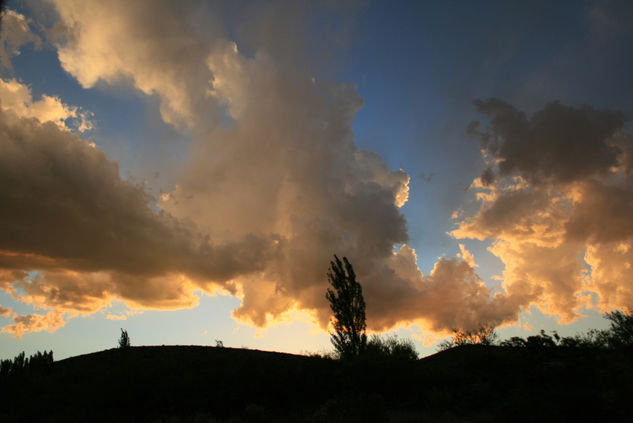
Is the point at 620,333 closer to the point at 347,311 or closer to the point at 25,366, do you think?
the point at 347,311

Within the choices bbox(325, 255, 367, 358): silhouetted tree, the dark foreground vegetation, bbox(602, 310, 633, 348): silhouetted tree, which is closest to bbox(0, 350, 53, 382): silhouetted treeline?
the dark foreground vegetation

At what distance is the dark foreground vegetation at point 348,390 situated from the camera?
13.3 meters

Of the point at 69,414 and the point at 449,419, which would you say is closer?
the point at 449,419

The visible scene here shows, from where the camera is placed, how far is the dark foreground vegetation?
13297mm

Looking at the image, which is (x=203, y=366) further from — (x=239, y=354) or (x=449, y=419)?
(x=449, y=419)

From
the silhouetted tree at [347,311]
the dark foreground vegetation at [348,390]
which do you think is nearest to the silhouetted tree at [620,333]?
the dark foreground vegetation at [348,390]

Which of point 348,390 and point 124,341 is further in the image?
point 124,341

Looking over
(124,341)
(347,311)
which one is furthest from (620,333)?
(124,341)

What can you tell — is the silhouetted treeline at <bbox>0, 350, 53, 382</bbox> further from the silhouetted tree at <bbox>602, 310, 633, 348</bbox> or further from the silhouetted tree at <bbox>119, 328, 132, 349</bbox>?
the silhouetted tree at <bbox>602, 310, 633, 348</bbox>

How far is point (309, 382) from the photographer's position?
19750 millimetres

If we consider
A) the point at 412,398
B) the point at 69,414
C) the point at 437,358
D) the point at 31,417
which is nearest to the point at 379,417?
the point at 412,398

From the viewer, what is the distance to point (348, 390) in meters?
19.1

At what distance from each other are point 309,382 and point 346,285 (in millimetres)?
10467

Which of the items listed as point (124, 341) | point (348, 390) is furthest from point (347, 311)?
point (124, 341)
